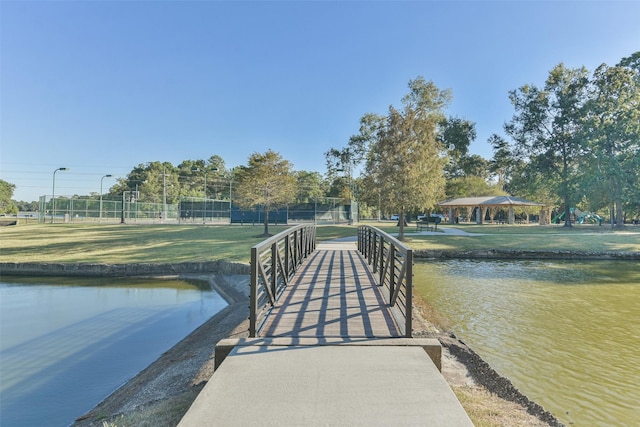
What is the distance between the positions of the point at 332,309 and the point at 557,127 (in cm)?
3224

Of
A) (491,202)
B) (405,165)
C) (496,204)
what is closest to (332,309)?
(405,165)

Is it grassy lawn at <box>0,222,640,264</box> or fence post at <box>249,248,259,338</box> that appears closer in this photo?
fence post at <box>249,248,259,338</box>

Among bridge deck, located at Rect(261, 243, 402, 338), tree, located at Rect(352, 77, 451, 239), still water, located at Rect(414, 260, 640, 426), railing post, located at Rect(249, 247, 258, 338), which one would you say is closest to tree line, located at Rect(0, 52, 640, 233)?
tree, located at Rect(352, 77, 451, 239)

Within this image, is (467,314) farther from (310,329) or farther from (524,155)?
(524,155)

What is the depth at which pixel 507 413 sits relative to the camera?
10.1 ft

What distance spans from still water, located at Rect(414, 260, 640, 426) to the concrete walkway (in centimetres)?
184

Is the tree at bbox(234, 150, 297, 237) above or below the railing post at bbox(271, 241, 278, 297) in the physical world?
above

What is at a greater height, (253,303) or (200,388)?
(253,303)

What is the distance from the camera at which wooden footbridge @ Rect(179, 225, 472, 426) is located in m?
2.29

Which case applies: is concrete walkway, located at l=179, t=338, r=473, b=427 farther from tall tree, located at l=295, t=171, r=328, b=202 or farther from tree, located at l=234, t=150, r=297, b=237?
tall tree, located at l=295, t=171, r=328, b=202

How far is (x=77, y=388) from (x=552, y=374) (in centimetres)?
596

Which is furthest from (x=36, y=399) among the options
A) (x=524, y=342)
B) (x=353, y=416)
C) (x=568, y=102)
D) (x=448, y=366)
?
(x=568, y=102)

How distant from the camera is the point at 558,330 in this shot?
6031 mm

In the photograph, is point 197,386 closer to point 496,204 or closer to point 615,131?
point 615,131
